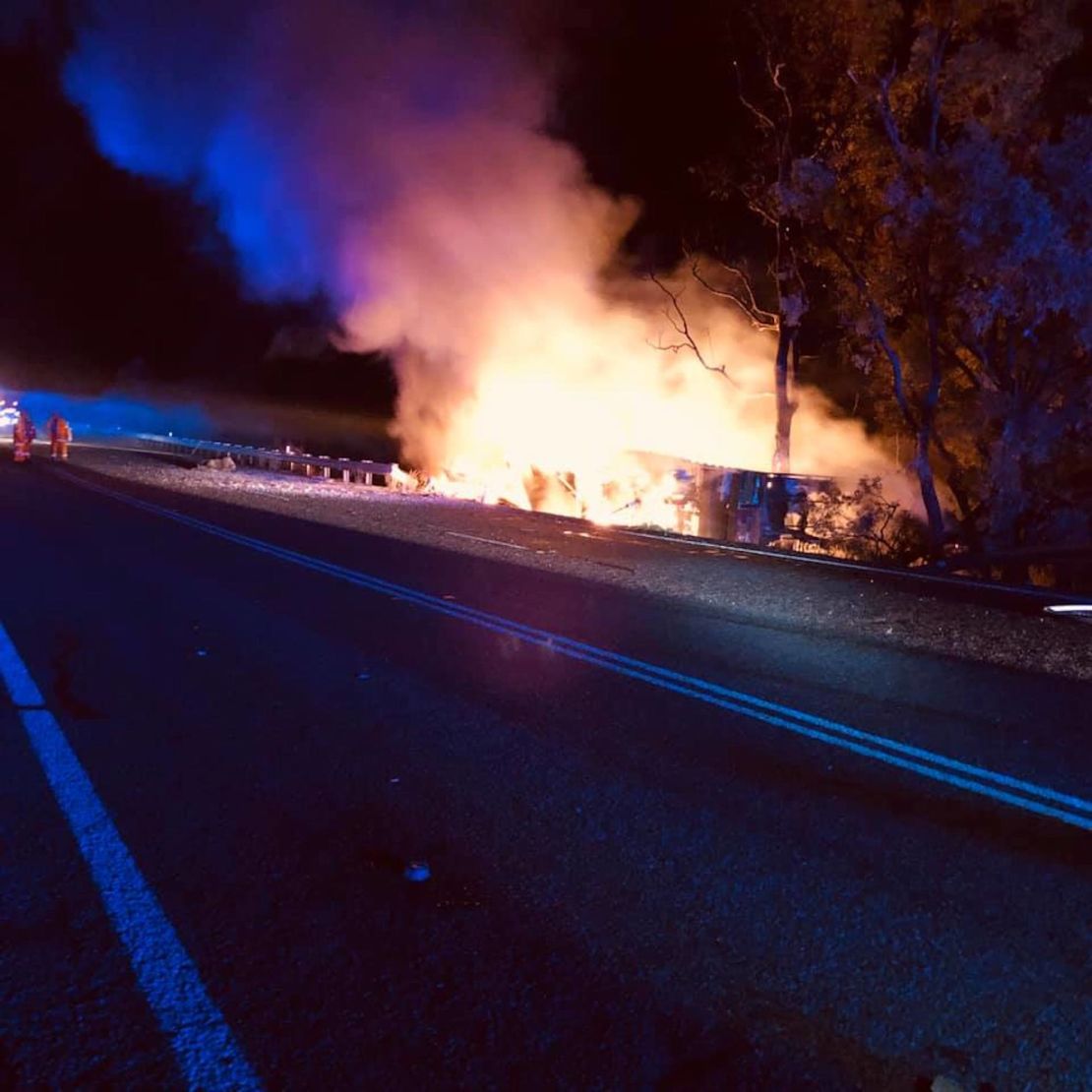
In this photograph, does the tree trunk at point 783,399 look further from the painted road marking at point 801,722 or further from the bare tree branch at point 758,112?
the painted road marking at point 801,722

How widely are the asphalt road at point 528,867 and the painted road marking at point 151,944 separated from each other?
1cm

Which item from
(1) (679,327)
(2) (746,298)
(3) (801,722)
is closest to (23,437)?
(1) (679,327)

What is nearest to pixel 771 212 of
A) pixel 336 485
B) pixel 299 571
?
pixel 336 485

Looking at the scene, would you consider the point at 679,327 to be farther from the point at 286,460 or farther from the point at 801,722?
the point at 801,722

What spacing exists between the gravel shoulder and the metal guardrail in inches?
252

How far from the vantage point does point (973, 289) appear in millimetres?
17594

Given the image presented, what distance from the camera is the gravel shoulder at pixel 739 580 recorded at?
28.6ft

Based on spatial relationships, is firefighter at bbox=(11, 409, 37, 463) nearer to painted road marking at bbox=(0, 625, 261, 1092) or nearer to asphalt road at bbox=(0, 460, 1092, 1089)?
asphalt road at bbox=(0, 460, 1092, 1089)

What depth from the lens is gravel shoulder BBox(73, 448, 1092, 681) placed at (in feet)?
28.6

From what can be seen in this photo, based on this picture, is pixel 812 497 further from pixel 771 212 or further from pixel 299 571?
pixel 299 571

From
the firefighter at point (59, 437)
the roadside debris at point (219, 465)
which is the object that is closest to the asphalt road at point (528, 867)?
the firefighter at point (59, 437)

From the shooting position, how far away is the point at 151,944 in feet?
10.1

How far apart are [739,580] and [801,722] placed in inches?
239

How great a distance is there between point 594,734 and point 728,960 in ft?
7.43
